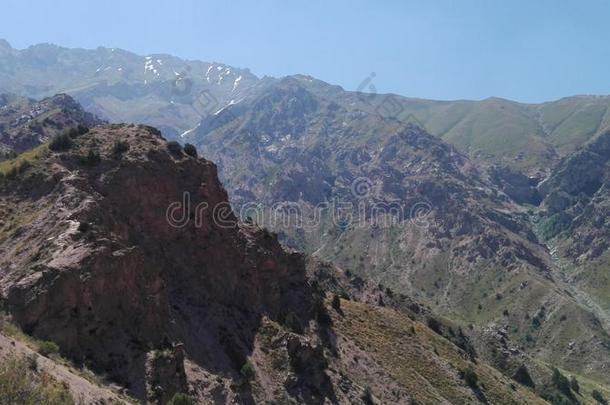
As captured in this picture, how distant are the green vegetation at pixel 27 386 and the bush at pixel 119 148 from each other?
4012 cm

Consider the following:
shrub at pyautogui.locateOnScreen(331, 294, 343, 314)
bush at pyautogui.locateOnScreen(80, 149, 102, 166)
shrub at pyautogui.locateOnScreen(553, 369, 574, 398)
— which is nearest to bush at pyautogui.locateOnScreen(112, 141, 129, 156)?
bush at pyautogui.locateOnScreen(80, 149, 102, 166)

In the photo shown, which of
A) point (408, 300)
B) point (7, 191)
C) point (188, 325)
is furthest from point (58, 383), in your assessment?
point (408, 300)

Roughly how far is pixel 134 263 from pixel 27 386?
2274 centimetres

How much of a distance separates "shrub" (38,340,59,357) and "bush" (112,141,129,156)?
33359 mm

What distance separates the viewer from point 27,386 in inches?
1437

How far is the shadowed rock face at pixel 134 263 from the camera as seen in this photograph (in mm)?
51875

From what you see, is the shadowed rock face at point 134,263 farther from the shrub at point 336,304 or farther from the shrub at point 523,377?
the shrub at point 523,377

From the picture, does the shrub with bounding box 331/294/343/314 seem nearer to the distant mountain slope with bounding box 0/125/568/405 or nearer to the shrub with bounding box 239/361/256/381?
the distant mountain slope with bounding box 0/125/568/405

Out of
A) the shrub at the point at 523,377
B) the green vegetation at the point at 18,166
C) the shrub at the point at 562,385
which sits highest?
the green vegetation at the point at 18,166

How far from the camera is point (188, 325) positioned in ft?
216

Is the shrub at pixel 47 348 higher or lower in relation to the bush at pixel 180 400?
higher

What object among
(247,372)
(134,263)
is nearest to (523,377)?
(247,372)

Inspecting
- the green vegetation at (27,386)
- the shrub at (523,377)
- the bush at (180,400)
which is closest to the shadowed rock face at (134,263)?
the bush at (180,400)

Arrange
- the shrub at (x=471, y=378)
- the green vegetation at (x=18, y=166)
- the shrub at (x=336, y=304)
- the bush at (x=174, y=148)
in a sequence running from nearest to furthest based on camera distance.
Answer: the green vegetation at (x=18, y=166)
the bush at (x=174, y=148)
the shrub at (x=471, y=378)
the shrub at (x=336, y=304)
